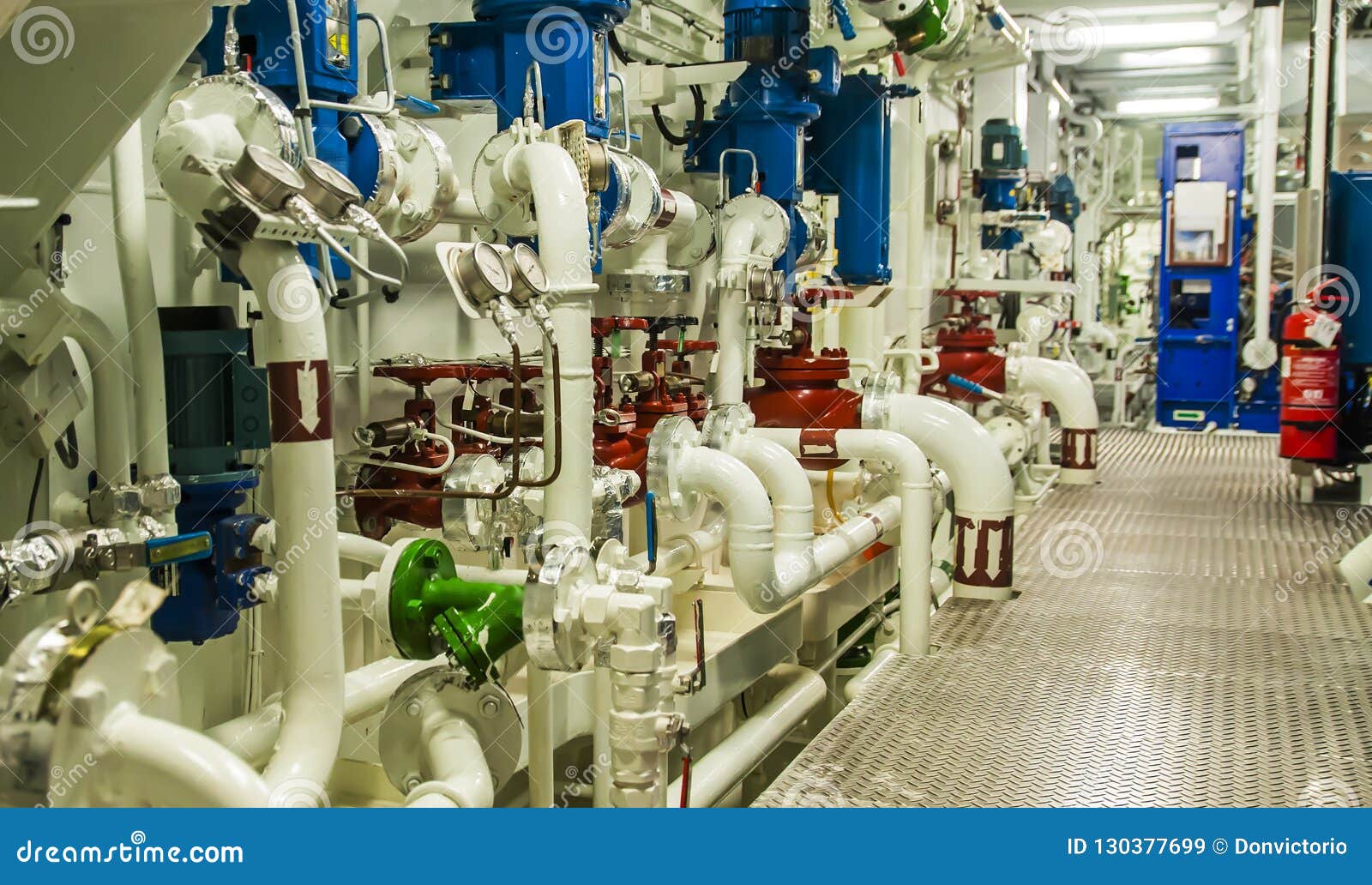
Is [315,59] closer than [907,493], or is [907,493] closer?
[315,59]

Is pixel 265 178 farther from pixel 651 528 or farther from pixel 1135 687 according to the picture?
pixel 1135 687

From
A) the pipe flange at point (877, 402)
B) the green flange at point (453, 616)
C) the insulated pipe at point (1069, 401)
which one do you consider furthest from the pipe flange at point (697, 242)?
the insulated pipe at point (1069, 401)

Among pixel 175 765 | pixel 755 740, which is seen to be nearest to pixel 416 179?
pixel 175 765

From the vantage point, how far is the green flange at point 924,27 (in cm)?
402

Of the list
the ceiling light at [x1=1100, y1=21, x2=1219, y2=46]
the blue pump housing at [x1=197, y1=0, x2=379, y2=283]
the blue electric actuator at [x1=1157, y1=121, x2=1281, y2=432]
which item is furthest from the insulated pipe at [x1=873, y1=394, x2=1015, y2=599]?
the ceiling light at [x1=1100, y1=21, x2=1219, y2=46]

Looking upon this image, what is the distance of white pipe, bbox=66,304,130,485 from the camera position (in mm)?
1776

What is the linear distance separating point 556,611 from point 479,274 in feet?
1.79

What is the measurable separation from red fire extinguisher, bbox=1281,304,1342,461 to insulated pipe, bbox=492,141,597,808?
162 inches

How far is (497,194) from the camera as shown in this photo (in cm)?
244

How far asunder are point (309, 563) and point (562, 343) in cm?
70

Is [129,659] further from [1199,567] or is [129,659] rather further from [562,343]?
[1199,567]

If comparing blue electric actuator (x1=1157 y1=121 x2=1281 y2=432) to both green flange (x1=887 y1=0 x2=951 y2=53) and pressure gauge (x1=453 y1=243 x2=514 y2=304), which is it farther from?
pressure gauge (x1=453 y1=243 x2=514 y2=304)

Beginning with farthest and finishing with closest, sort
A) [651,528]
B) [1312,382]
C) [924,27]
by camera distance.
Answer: [1312,382], [924,27], [651,528]

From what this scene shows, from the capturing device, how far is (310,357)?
1718mm
